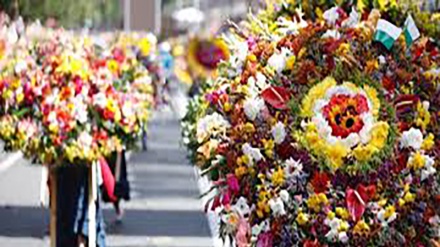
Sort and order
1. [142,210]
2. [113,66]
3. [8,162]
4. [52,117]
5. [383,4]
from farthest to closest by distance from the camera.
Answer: [8,162] < [142,210] < [113,66] < [52,117] < [383,4]

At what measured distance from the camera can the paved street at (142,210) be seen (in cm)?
1491

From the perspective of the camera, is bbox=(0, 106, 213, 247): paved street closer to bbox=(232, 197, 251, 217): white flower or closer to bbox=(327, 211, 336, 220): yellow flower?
bbox=(232, 197, 251, 217): white flower

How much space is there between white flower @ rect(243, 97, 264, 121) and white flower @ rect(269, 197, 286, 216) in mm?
503

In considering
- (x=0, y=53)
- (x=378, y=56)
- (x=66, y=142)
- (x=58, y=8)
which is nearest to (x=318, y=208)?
(x=378, y=56)

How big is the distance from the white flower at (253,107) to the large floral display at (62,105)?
12.3 feet

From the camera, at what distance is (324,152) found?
7.45 metres

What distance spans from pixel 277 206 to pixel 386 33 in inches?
42.9

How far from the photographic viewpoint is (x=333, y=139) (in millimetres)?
7453

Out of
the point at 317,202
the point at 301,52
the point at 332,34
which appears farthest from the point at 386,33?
the point at 317,202

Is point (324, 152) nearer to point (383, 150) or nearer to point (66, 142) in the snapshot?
point (383, 150)

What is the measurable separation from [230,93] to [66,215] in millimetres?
4234

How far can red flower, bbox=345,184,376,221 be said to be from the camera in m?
7.31

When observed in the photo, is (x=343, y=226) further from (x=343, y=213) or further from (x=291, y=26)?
(x=291, y=26)

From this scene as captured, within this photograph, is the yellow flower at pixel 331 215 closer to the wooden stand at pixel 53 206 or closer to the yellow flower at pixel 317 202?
the yellow flower at pixel 317 202
